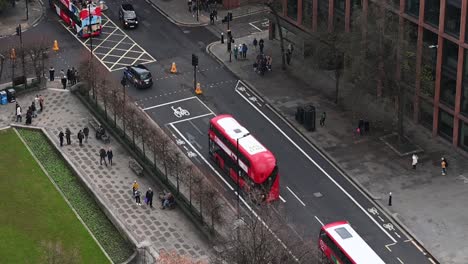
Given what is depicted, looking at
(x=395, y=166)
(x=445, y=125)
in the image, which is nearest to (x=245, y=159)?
(x=395, y=166)

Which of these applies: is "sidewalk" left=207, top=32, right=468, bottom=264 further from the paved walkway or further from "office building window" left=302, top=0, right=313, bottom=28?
the paved walkway

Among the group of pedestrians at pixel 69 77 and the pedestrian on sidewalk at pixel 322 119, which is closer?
the pedestrian on sidewalk at pixel 322 119

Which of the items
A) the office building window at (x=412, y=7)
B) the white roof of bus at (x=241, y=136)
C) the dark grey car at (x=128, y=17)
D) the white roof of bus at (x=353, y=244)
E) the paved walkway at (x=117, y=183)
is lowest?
the paved walkway at (x=117, y=183)

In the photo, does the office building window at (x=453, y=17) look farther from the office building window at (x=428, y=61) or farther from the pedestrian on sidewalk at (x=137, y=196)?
the pedestrian on sidewalk at (x=137, y=196)

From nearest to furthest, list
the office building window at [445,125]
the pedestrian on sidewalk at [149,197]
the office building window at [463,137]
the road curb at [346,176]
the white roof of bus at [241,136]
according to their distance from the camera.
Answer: the road curb at [346,176] < the white roof of bus at [241,136] < the pedestrian on sidewalk at [149,197] < the office building window at [463,137] < the office building window at [445,125]

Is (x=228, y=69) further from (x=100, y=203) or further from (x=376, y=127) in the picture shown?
(x=100, y=203)

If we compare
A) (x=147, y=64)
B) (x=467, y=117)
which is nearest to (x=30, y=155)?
(x=147, y=64)

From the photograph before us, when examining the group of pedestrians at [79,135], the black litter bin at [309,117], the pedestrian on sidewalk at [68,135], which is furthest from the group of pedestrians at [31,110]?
the black litter bin at [309,117]
